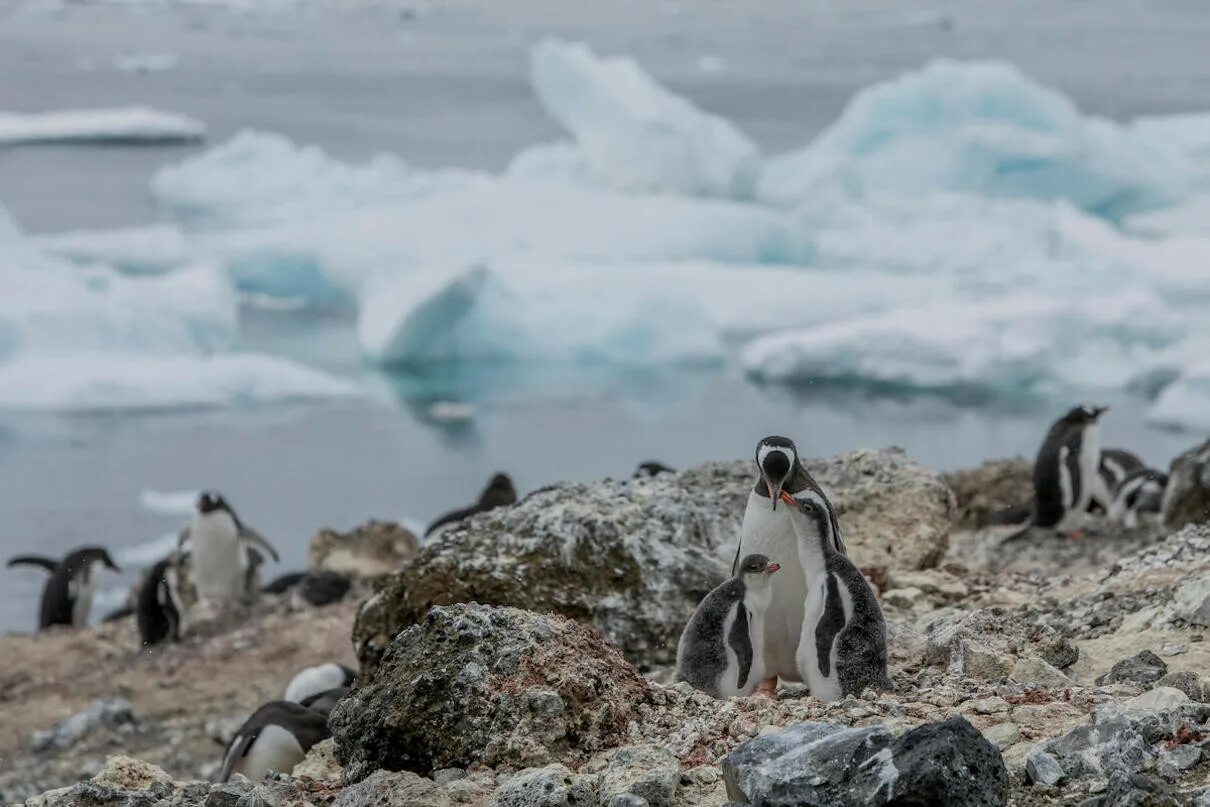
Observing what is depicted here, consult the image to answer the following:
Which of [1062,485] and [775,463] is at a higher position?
[775,463]

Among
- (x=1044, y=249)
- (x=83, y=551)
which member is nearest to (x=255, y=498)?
(x=83, y=551)

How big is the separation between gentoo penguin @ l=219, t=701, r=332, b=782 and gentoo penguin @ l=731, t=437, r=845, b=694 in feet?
4.38

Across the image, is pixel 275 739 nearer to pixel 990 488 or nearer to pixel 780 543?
pixel 780 543

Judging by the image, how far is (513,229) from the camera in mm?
18281

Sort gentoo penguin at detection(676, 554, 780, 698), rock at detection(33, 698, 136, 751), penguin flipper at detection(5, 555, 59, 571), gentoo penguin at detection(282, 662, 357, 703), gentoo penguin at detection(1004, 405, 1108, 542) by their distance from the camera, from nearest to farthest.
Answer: gentoo penguin at detection(676, 554, 780, 698), gentoo penguin at detection(282, 662, 357, 703), rock at detection(33, 698, 136, 751), gentoo penguin at detection(1004, 405, 1108, 542), penguin flipper at detection(5, 555, 59, 571)

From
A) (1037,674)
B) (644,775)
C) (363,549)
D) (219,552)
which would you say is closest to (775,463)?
(1037,674)

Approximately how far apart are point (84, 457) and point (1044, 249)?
10067 millimetres

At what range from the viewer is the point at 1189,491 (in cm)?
685

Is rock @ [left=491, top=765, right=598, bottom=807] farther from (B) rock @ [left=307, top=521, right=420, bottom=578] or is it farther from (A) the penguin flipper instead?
(A) the penguin flipper

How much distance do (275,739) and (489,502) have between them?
139 inches

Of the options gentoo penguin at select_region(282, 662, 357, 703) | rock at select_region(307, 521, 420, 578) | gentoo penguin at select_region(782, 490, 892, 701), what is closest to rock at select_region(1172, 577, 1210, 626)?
gentoo penguin at select_region(782, 490, 892, 701)

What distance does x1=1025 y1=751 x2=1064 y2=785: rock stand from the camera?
105 inches

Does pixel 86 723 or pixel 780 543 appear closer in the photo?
pixel 780 543

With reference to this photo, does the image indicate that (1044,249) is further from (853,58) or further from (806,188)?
(853,58)
